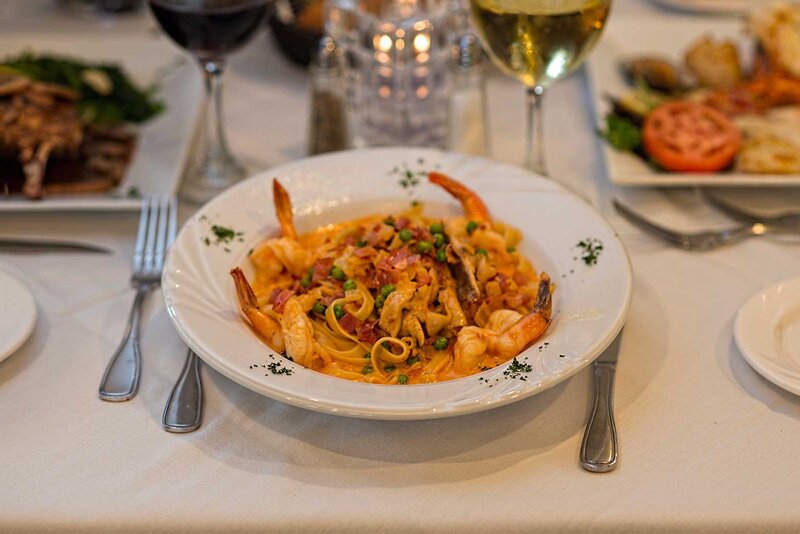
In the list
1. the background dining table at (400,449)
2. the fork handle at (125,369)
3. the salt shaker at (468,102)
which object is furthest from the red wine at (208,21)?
the fork handle at (125,369)

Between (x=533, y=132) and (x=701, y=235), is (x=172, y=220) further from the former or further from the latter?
(x=701, y=235)

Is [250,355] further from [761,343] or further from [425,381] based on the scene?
[761,343]

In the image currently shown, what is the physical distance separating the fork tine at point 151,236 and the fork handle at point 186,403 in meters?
0.40

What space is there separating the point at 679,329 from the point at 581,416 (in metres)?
0.39

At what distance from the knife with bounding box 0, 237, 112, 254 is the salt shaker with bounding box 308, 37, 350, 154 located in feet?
2.38

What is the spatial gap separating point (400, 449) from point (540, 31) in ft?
3.45

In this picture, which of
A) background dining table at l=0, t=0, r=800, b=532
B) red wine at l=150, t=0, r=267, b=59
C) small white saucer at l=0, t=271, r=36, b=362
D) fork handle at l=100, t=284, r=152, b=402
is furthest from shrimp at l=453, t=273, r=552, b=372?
red wine at l=150, t=0, r=267, b=59

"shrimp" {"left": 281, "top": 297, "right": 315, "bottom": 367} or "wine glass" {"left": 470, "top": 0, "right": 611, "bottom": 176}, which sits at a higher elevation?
"wine glass" {"left": 470, "top": 0, "right": 611, "bottom": 176}

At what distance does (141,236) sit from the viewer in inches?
82.5

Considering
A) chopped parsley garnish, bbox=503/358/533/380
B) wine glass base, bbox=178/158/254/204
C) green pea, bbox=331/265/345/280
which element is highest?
chopped parsley garnish, bbox=503/358/533/380

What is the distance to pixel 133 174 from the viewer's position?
246 centimetres

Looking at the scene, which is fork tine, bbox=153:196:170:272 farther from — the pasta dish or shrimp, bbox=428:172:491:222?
shrimp, bbox=428:172:491:222

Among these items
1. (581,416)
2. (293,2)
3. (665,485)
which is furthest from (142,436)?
(293,2)

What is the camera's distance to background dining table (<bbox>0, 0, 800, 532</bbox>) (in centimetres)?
141
